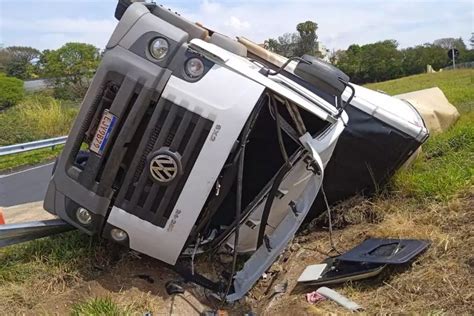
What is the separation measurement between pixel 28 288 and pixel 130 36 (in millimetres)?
1790

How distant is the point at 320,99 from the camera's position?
12.2 ft

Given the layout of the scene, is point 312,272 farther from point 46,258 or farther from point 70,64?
point 70,64

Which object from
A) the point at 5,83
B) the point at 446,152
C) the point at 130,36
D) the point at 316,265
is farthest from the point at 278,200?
the point at 5,83

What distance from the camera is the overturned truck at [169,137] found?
3.16 meters

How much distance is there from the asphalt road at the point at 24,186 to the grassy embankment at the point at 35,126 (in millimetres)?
1467

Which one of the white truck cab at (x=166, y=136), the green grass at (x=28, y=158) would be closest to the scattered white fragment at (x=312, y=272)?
the white truck cab at (x=166, y=136)

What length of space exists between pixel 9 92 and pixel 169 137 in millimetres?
19448

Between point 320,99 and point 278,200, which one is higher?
point 320,99

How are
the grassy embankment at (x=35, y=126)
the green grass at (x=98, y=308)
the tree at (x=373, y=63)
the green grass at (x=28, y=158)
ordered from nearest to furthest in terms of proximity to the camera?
the green grass at (x=98, y=308), the green grass at (x=28, y=158), the grassy embankment at (x=35, y=126), the tree at (x=373, y=63)

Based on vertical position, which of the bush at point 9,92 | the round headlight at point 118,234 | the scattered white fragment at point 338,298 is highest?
the scattered white fragment at point 338,298

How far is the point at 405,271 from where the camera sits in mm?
3387

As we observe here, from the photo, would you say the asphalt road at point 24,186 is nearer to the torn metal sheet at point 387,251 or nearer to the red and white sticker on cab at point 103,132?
the red and white sticker on cab at point 103,132

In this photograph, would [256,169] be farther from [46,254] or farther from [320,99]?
[46,254]

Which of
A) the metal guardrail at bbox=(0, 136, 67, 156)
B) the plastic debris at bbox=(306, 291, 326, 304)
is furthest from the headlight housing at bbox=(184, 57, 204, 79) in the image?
the metal guardrail at bbox=(0, 136, 67, 156)
